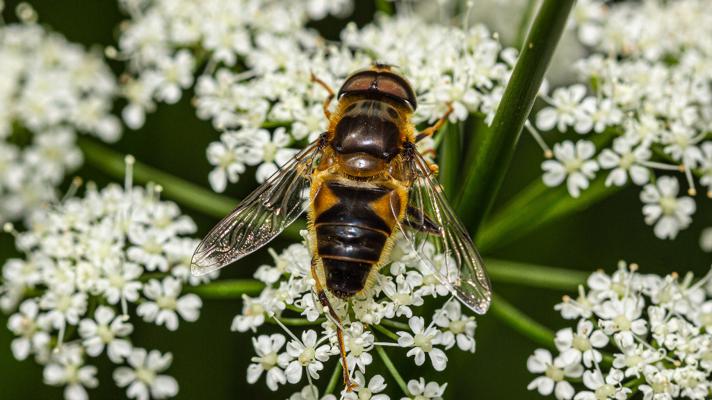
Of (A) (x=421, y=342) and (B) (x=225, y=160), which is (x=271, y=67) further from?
(A) (x=421, y=342)

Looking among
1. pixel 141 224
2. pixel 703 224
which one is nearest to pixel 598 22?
pixel 703 224

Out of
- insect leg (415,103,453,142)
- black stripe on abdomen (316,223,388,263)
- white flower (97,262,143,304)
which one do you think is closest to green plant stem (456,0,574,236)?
insect leg (415,103,453,142)

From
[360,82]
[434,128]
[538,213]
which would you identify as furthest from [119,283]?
[538,213]

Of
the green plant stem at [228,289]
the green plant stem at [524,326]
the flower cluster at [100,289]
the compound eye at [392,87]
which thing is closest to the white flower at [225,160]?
the flower cluster at [100,289]

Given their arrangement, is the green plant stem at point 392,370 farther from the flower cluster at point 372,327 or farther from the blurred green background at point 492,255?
the blurred green background at point 492,255

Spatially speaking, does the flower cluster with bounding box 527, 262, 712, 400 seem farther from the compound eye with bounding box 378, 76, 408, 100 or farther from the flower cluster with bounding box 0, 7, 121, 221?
the flower cluster with bounding box 0, 7, 121, 221

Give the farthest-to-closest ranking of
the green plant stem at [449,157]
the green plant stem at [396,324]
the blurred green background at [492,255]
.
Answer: the blurred green background at [492,255] < the green plant stem at [449,157] < the green plant stem at [396,324]
